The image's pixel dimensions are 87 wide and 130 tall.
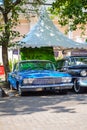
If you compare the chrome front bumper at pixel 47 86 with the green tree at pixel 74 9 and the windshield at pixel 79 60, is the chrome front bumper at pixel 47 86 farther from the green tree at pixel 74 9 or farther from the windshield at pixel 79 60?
the green tree at pixel 74 9

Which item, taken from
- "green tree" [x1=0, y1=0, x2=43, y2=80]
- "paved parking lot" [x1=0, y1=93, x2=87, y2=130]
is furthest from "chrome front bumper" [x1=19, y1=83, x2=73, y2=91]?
"green tree" [x1=0, y1=0, x2=43, y2=80]

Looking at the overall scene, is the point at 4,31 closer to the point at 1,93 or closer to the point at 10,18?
the point at 10,18

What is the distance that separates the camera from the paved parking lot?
27.5 ft

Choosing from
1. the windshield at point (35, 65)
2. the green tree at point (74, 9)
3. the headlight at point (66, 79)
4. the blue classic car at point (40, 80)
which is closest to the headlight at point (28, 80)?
the blue classic car at point (40, 80)

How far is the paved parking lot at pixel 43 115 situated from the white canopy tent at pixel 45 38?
26.8 feet

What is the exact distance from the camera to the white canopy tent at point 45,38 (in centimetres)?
2098

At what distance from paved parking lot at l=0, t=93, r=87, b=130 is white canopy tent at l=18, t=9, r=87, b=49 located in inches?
322

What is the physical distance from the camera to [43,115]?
988 centimetres

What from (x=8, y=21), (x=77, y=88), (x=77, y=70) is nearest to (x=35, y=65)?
(x=77, y=70)

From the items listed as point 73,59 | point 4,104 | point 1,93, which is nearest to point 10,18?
point 73,59

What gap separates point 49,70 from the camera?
53.0 ft

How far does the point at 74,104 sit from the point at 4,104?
7.80 feet

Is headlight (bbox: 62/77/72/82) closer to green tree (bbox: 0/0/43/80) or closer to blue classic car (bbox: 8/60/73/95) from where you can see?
blue classic car (bbox: 8/60/73/95)

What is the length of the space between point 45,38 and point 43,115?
1221 cm
